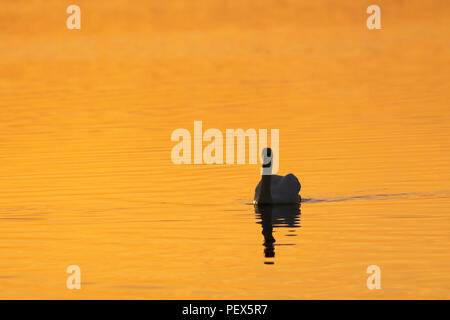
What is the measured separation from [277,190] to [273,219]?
184cm

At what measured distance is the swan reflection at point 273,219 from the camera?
22792 mm

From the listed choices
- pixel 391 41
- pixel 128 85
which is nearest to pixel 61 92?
pixel 128 85

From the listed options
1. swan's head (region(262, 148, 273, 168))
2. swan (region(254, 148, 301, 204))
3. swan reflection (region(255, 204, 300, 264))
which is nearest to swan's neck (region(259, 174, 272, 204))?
swan (region(254, 148, 301, 204))

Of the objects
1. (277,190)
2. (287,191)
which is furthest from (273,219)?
(277,190)

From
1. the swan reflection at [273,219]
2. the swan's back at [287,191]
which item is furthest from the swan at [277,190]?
the swan reflection at [273,219]

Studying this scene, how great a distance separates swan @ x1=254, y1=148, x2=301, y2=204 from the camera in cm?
2723

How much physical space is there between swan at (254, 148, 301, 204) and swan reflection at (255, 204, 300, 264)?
146 millimetres

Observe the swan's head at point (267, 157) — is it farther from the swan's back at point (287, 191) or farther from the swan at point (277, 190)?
the swan's back at point (287, 191)

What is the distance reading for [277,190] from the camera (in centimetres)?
2767

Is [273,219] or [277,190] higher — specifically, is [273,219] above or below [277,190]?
below

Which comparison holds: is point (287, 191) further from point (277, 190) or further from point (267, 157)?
point (267, 157)

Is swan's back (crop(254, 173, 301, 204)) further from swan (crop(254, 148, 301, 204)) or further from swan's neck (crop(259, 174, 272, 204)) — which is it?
swan's neck (crop(259, 174, 272, 204))

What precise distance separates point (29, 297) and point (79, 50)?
58504 millimetres

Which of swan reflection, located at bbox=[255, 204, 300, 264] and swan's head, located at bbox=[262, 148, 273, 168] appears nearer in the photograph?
swan reflection, located at bbox=[255, 204, 300, 264]
